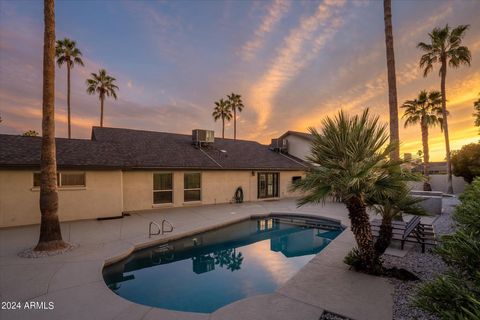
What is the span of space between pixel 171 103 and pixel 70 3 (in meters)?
12.4

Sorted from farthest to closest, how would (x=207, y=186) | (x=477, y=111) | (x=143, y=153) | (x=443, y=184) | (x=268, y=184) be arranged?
(x=443, y=184)
(x=268, y=184)
(x=477, y=111)
(x=207, y=186)
(x=143, y=153)

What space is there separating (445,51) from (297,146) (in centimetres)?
1653

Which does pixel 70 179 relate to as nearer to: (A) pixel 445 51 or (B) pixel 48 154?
(B) pixel 48 154

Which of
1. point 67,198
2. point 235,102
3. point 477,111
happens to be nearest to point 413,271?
point 67,198

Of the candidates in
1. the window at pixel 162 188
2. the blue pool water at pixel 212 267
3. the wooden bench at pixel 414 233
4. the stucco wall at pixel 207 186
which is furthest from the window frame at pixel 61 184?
the wooden bench at pixel 414 233

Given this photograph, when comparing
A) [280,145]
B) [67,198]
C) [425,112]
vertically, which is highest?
[425,112]

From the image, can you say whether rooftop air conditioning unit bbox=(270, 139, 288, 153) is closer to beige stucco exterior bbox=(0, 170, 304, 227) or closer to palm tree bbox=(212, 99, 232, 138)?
beige stucco exterior bbox=(0, 170, 304, 227)

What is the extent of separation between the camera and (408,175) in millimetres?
5715

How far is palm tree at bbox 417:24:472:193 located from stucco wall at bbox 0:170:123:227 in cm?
2989

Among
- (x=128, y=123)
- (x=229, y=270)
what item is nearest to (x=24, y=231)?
(x=229, y=270)

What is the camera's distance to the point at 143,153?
16484mm

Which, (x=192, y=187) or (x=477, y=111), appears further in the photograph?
(x=477, y=111)

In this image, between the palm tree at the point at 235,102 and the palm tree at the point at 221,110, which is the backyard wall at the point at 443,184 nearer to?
the palm tree at the point at 235,102

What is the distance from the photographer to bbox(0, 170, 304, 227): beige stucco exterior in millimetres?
11141
